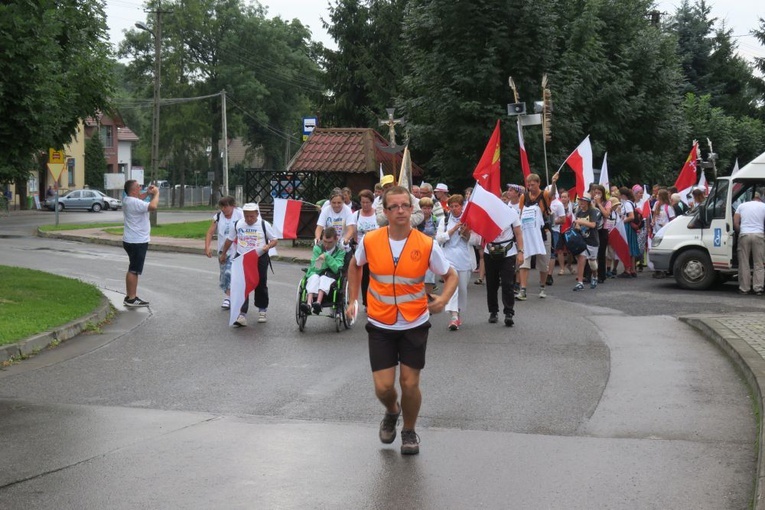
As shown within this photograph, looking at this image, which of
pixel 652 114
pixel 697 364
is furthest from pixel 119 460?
pixel 652 114

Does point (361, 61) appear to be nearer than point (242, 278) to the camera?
No

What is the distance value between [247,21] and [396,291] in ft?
248

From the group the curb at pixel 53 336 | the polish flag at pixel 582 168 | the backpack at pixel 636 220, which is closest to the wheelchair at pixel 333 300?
the curb at pixel 53 336

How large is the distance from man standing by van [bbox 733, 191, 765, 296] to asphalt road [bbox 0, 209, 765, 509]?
14.3 ft

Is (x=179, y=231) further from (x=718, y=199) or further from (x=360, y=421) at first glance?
(x=360, y=421)

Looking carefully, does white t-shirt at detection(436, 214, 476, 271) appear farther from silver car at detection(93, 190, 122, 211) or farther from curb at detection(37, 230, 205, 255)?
silver car at detection(93, 190, 122, 211)

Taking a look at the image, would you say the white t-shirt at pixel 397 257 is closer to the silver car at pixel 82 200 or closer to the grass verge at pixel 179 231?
the grass verge at pixel 179 231

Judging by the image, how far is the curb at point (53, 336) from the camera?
35.2ft

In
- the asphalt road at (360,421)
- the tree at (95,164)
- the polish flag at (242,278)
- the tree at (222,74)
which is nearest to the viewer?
the asphalt road at (360,421)

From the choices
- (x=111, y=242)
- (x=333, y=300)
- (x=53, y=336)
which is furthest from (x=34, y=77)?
(x=111, y=242)

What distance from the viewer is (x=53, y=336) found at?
1189cm

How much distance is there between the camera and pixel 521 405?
8531mm

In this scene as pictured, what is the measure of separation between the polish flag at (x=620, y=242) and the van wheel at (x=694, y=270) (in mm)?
1747

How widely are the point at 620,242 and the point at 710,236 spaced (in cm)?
229
